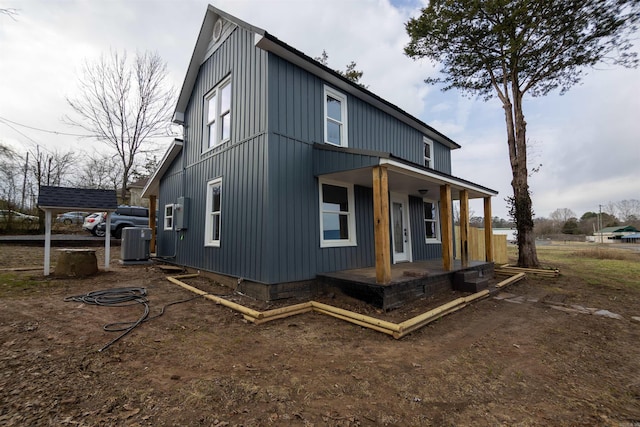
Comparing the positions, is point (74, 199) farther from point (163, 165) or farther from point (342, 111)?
point (342, 111)

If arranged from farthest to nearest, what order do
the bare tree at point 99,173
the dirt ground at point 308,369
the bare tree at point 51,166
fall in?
the bare tree at point 99,173 < the bare tree at point 51,166 < the dirt ground at point 308,369

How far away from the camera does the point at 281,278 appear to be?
17.8ft

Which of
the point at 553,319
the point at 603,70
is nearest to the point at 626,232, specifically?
the point at 603,70

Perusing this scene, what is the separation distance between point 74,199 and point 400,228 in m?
9.37

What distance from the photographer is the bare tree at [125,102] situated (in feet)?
63.4

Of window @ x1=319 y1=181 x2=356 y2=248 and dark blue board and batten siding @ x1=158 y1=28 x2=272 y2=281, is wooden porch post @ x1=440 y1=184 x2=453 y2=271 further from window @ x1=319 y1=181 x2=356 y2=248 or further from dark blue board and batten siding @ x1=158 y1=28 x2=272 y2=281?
dark blue board and batten siding @ x1=158 y1=28 x2=272 y2=281

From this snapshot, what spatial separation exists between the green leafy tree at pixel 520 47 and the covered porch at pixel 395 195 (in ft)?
10.9

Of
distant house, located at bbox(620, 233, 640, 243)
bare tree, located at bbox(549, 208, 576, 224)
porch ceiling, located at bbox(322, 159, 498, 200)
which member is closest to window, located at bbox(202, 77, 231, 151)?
porch ceiling, located at bbox(322, 159, 498, 200)

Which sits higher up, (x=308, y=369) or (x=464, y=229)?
(x=464, y=229)

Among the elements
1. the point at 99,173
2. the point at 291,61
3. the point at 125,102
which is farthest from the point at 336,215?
the point at 99,173

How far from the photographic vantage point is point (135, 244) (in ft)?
31.7

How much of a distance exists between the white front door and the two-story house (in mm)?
32

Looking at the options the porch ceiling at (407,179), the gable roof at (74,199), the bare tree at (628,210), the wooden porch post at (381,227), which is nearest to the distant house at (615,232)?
the bare tree at (628,210)

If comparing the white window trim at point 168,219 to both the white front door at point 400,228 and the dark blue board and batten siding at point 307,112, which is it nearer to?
the dark blue board and batten siding at point 307,112
